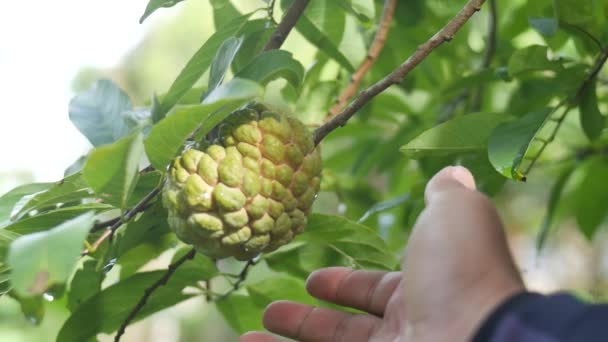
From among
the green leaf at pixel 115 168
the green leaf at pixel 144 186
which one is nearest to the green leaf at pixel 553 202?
the green leaf at pixel 144 186

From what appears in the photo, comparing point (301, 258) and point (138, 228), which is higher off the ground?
point (138, 228)

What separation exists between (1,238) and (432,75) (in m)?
1.20

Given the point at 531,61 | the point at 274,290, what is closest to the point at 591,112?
the point at 531,61

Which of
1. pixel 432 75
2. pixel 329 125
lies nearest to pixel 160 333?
pixel 432 75

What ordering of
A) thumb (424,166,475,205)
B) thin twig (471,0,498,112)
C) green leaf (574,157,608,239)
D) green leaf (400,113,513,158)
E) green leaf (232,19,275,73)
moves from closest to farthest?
thumb (424,166,475,205), green leaf (400,113,513,158), green leaf (232,19,275,73), thin twig (471,0,498,112), green leaf (574,157,608,239)

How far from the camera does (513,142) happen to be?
1.09 meters

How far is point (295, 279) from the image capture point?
4.73 feet

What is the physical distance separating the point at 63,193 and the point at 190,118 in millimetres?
239

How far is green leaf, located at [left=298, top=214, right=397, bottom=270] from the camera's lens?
1.19 meters

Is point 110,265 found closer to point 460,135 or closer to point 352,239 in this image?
point 352,239

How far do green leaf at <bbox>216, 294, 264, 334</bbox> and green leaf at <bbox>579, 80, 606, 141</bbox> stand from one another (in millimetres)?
690

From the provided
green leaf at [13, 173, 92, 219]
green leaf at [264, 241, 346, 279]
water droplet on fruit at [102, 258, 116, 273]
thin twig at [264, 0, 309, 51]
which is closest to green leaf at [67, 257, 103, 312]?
water droplet on fruit at [102, 258, 116, 273]

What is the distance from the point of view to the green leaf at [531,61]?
1238 mm

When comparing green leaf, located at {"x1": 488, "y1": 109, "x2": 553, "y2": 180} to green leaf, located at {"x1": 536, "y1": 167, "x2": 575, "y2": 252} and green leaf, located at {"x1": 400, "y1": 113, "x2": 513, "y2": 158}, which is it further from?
green leaf, located at {"x1": 536, "y1": 167, "x2": 575, "y2": 252}
